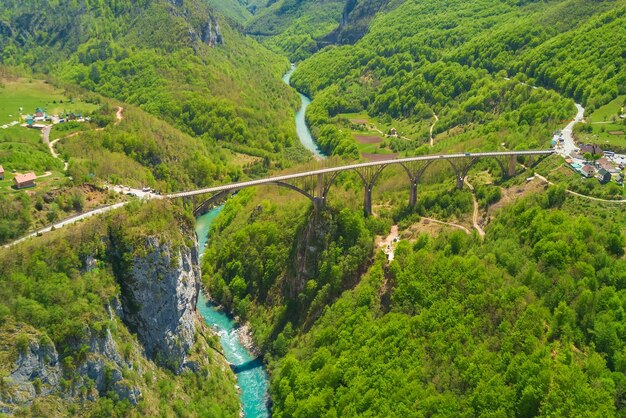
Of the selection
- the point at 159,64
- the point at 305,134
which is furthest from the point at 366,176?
the point at 159,64

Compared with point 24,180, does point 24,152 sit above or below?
above

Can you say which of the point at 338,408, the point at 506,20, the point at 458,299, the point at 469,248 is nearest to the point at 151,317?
the point at 338,408

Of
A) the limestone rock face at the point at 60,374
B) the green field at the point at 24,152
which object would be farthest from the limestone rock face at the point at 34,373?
the green field at the point at 24,152

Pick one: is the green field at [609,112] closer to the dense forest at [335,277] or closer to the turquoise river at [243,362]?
the dense forest at [335,277]

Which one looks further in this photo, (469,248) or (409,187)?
(409,187)

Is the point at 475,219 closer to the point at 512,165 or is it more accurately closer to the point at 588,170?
the point at 512,165

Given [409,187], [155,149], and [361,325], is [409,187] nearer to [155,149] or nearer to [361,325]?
[361,325]
